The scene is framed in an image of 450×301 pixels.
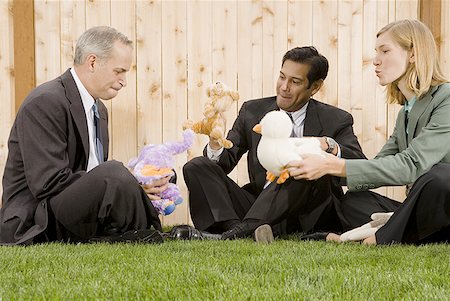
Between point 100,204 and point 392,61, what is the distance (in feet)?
5.02

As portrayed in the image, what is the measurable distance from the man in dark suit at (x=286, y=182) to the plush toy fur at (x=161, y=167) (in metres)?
0.24

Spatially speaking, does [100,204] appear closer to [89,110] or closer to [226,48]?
[89,110]

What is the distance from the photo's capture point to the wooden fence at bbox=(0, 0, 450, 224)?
447 centimetres

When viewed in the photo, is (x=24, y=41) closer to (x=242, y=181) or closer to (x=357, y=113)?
(x=242, y=181)

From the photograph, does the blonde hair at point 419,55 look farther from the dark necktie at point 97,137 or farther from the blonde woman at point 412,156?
the dark necktie at point 97,137

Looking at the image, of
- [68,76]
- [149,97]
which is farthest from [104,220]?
[149,97]

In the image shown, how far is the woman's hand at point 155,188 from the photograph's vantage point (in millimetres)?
3381

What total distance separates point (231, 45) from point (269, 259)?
2.29 meters

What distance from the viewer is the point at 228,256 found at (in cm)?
266

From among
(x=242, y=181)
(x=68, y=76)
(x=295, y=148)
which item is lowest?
(x=242, y=181)

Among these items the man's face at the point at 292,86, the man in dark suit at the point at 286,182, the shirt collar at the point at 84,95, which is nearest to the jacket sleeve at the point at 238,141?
the man in dark suit at the point at 286,182

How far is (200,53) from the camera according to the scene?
14.9 feet

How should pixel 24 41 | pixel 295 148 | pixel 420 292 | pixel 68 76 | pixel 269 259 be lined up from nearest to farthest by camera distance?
1. pixel 420 292
2. pixel 269 259
3. pixel 295 148
4. pixel 68 76
5. pixel 24 41

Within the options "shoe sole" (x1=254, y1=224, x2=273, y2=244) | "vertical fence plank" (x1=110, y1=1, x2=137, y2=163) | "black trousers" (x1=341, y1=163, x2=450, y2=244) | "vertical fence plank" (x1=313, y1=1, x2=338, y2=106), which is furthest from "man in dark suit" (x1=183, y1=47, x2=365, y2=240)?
"vertical fence plank" (x1=110, y1=1, x2=137, y2=163)
